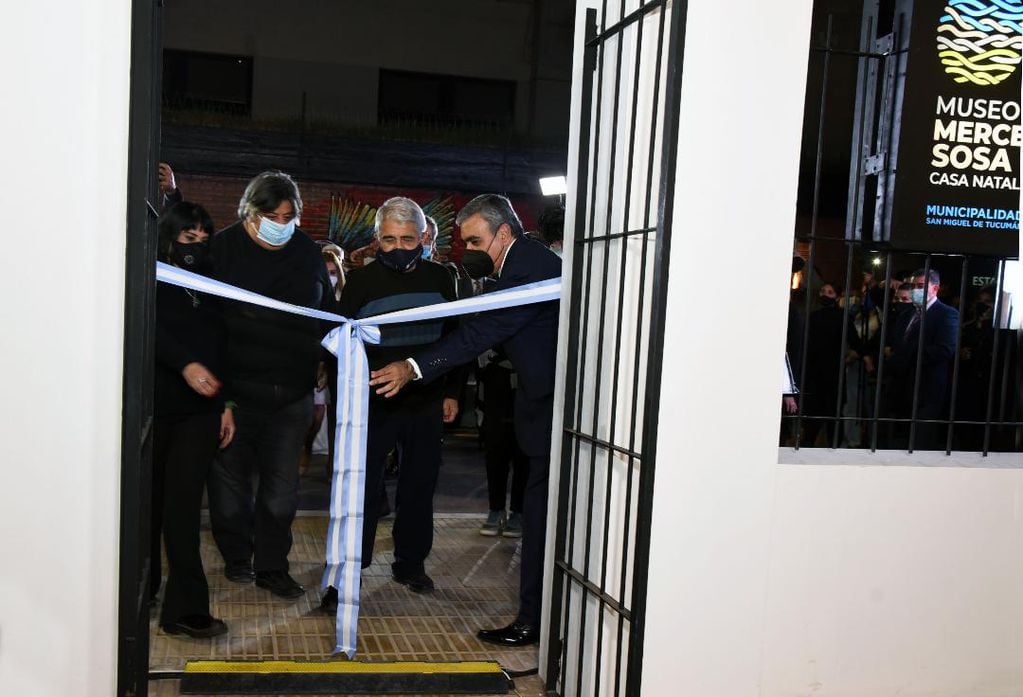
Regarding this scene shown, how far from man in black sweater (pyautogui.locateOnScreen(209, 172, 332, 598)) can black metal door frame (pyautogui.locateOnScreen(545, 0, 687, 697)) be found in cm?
157

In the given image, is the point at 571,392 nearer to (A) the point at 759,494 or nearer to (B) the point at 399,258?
(A) the point at 759,494

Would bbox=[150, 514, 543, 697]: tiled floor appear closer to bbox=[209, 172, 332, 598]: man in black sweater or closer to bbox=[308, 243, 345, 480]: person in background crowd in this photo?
bbox=[209, 172, 332, 598]: man in black sweater

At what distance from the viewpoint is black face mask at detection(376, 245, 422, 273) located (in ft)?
16.9

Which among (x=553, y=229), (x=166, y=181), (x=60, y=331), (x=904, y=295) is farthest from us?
(x=904, y=295)

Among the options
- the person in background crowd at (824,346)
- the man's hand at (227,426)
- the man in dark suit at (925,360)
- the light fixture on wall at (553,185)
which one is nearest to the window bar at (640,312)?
the man's hand at (227,426)

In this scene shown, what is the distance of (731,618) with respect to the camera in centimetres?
370

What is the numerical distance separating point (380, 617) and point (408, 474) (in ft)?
2.40

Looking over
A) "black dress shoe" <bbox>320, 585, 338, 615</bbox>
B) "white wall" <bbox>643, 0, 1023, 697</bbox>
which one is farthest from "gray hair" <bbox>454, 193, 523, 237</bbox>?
"black dress shoe" <bbox>320, 585, 338, 615</bbox>

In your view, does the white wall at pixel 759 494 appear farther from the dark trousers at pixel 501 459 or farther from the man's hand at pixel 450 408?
the dark trousers at pixel 501 459

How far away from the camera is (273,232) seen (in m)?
4.97

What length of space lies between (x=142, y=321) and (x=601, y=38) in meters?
1.97

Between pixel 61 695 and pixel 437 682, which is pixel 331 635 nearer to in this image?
pixel 437 682

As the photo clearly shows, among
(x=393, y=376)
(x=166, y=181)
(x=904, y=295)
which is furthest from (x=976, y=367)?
(x=166, y=181)

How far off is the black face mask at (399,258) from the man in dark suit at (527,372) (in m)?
0.57
